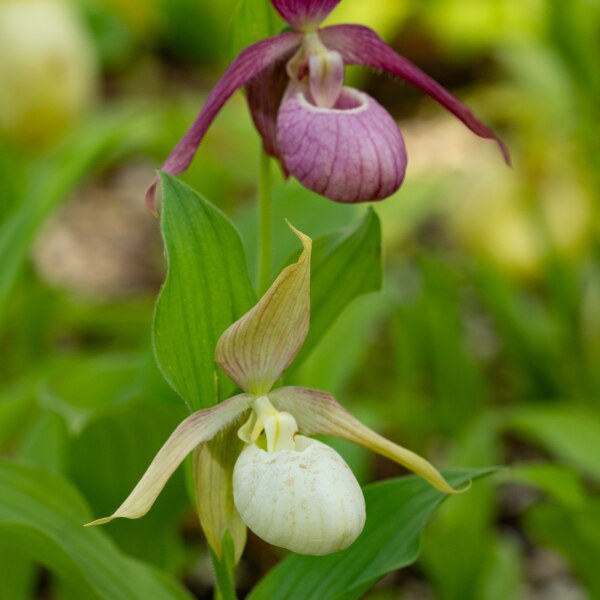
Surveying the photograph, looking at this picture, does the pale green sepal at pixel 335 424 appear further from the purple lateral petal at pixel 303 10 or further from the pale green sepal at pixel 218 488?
the purple lateral petal at pixel 303 10

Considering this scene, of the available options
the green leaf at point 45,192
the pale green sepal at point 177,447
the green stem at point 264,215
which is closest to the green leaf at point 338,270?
the green stem at point 264,215

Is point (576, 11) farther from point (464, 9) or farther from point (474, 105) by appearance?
point (464, 9)

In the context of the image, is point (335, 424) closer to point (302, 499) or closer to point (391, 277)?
point (302, 499)

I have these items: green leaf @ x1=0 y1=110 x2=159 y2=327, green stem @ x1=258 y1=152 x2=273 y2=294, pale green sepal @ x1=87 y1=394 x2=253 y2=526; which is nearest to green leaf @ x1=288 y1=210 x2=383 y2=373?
green stem @ x1=258 y1=152 x2=273 y2=294

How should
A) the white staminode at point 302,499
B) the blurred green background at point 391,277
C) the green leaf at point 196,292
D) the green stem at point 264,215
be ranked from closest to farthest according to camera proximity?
the white staminode at point 302,499 < the green leaf at point 196,292 < the green stem at point 264,215 < the blurred green background at point 391,277

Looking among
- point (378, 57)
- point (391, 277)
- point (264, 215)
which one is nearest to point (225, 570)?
point (264, 215)

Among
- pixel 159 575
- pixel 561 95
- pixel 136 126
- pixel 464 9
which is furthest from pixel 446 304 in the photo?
pixel 464 9

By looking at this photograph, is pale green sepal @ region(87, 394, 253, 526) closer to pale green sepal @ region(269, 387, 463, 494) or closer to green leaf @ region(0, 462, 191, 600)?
pale green sepal @ region(269, 387, 463, 494)
